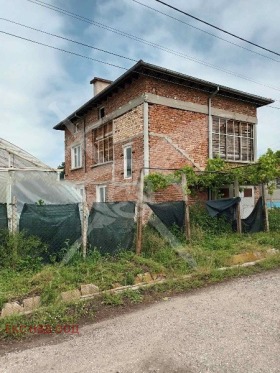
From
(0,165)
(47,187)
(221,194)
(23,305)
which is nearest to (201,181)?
(221,194)

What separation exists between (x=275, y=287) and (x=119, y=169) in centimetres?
858

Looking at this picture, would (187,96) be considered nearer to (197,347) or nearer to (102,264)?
(102,264)

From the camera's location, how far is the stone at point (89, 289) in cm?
565

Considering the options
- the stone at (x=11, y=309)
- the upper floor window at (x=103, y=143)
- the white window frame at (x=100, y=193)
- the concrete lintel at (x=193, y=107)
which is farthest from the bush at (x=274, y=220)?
the stone at (x=11, y=309)

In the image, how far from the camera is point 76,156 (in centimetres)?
1819

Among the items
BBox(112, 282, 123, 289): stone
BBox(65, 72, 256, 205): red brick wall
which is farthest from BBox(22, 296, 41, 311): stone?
BBox(65, 72, 256, 205): red brick wall

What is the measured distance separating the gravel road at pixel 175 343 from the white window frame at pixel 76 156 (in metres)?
13.3

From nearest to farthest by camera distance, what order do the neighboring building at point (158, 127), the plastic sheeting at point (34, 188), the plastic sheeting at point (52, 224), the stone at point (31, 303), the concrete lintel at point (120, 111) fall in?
the stone at point (31, 303) < the plastic sheeting at point (52, 224) < the plastic sheeting at point (34, 188) < the neighboring building at point (158, 127) < the concrete lintel at point (120, 111)

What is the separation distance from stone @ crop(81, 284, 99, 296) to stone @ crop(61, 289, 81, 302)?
0.36 feet

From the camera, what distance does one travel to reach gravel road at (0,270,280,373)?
3.42m

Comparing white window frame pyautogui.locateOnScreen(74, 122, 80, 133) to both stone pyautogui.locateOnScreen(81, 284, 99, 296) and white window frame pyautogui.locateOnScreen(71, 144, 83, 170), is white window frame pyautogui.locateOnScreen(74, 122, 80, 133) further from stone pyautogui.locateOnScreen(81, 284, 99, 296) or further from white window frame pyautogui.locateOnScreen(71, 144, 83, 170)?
stone pyautogui.locateOnScreen(81, 284, 99, 296)

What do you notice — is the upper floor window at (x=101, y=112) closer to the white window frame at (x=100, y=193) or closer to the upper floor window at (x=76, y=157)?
the upper floor window at (x=76, y=157)

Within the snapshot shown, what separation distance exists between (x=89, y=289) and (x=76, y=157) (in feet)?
43.8

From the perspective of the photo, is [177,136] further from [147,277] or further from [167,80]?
[147,277]
